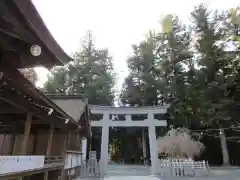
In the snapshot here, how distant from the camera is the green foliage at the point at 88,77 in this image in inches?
1094

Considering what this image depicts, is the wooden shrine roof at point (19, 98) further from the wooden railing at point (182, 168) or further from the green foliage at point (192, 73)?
the green foliage at point (192, 73)

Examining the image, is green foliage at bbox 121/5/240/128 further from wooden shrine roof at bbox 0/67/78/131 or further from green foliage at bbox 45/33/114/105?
wooden shrine roof at bbox 0/67/78/131

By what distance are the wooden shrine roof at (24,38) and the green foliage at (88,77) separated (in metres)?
24.7

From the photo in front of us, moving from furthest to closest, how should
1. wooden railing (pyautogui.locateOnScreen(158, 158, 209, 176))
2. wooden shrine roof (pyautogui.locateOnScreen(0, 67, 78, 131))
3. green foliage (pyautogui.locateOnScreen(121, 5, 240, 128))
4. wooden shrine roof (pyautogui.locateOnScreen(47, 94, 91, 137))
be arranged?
1. green foliage (pyautogui.locateOnScreen(121, 5, 240, 128))
2. wooden railing (pyautogui.locateOnScreen(158, 158, 209, 176))
3. wooden shrine roof (pyautogui.locateOnScreen(47, 94, 91, 137))
4. wooden shrine roof (pyautogui.locateOnScreen(0, 67, 78, 131))

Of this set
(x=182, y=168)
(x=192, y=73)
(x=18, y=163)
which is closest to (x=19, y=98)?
(x=18, y=163)

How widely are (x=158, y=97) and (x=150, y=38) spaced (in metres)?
7.87

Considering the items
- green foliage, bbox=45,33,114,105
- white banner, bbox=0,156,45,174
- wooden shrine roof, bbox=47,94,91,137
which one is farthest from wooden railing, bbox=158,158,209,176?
green foliage, bbox=45,33,114,105

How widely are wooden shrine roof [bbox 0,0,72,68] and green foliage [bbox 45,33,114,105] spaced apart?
24673 millimetres

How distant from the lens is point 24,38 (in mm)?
2338

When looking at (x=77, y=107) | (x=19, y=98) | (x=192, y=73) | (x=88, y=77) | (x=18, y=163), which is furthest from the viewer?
(x=88, y=77)

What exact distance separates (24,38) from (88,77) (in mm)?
26629

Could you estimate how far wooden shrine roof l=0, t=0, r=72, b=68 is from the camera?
1942 millimetres

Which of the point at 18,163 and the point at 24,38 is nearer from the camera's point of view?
the point at 24,38

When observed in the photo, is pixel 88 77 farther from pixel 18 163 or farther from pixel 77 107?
pixel 18 163
